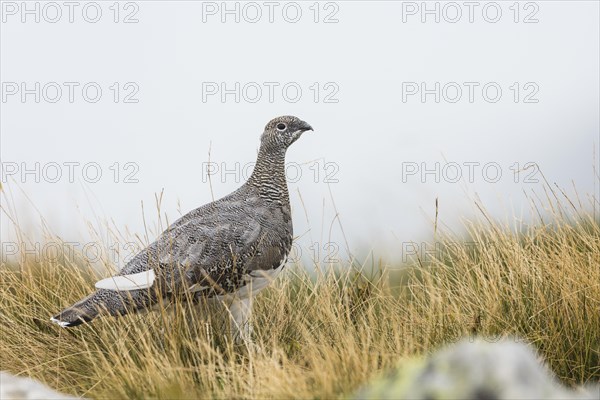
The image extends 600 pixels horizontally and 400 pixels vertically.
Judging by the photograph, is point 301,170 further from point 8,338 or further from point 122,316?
point 8,338

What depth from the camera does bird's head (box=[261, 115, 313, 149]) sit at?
570 cm

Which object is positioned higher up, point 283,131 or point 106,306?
point 283,131

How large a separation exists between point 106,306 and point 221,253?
78 centimetres

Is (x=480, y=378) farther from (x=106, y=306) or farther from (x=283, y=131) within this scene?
(x=283, y=131)

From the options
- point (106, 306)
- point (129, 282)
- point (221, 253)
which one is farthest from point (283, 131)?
point (106, 306)

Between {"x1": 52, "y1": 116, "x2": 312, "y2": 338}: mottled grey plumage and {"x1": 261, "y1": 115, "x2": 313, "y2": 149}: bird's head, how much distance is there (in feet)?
0.39

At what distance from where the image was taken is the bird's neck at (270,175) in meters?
5.56

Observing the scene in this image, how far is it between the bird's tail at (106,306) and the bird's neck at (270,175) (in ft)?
3.70

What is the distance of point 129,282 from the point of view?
496cm

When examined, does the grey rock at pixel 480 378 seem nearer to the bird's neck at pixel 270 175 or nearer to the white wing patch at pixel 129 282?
the white wing patch at pixel 129 282

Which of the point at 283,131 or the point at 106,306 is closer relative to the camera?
the point at 106,306

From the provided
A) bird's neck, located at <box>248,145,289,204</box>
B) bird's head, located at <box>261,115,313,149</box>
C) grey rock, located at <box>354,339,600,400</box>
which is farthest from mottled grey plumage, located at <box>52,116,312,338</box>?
grey rock, located at <box>354,339,600,400</box>

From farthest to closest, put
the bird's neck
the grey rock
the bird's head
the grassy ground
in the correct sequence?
the bird's head, the bird's neck, the grassy ground, the grey rock

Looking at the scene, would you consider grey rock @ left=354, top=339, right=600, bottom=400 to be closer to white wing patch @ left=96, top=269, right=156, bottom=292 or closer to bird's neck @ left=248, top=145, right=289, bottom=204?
white wing patch @ left=96, top=269, right=156, bottom=292
